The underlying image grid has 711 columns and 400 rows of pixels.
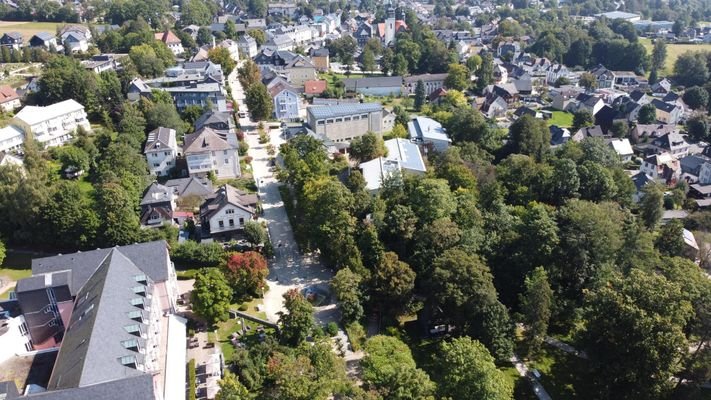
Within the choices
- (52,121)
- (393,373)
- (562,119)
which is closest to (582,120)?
(562,119)

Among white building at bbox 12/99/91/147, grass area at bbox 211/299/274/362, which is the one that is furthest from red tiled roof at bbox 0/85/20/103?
grass area at bbox 211/299/274/362

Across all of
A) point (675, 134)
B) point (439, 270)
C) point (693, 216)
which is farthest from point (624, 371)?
point (675, 134)

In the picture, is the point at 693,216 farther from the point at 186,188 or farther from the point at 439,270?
the point at 186,188

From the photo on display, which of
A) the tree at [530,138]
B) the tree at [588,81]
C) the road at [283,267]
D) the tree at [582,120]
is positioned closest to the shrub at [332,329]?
the road at [283,267]

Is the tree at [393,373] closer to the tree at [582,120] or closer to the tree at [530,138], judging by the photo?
the tree at [530,138]

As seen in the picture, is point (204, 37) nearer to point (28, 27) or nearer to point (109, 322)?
point (28, 27)
